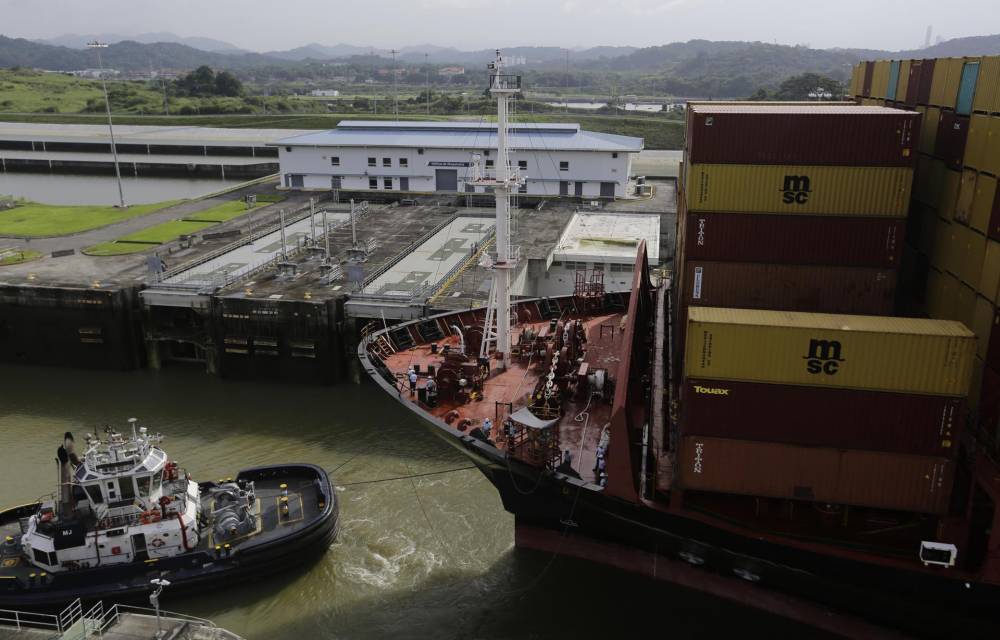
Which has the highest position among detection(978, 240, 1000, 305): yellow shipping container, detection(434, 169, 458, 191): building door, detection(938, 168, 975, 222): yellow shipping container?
detection(938, 168, 975, 222): yellow shipping container

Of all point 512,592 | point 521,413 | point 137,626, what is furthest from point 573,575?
point 137,626

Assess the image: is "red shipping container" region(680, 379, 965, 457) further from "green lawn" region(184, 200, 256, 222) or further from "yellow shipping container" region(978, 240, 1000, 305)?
"green lawn" region(184, 200, 256, 222)

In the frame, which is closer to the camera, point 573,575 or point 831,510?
point 831,510

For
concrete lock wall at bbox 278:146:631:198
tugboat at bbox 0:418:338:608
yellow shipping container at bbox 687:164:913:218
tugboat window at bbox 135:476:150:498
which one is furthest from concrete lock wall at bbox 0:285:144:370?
concrete lock wall at bbox 278:146:631:198

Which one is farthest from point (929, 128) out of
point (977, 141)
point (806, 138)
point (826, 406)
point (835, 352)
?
point (826, 406)

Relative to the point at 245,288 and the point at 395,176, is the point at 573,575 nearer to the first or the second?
the point at 245,288
